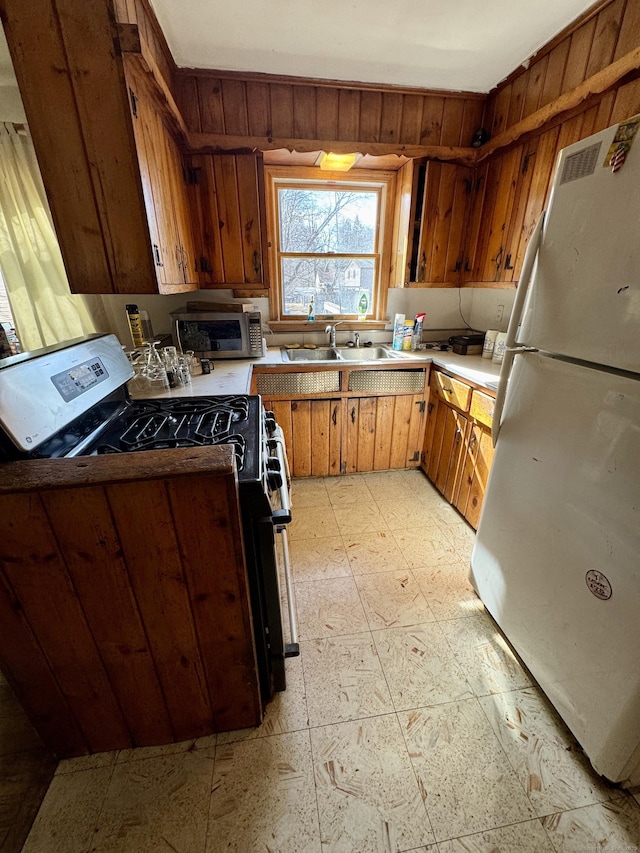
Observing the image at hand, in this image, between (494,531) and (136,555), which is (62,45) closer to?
(136,555)

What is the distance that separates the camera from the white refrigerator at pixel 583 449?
2.77 ft

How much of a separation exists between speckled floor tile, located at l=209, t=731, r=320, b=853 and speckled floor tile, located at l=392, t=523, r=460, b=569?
38.3 inches

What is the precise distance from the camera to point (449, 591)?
5.47 ft

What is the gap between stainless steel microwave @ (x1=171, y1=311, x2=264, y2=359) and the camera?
2.17 m

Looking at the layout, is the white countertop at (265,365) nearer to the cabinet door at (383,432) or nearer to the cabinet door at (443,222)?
the cabinet door at (383,432)

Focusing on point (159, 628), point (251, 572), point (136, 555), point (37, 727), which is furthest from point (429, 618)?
point (37, 727)

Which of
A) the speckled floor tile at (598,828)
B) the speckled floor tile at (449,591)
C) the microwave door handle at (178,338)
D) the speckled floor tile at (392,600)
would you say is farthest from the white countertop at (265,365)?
the speckled floor tile at (598,828)

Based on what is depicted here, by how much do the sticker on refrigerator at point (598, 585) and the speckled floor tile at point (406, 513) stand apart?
1.16 m

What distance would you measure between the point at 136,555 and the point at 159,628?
258mm

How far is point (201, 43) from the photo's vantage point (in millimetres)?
1711

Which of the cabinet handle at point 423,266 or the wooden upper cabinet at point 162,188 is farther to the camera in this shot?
the cabinet handle at point 423,266

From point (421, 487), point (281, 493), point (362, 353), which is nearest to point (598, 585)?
point (281, 493)

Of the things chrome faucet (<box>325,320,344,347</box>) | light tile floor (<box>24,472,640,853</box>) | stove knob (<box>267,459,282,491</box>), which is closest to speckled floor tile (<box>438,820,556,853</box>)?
light tile floor (<box>24,472,640,853</box>)

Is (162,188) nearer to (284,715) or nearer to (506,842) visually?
(284,715)
